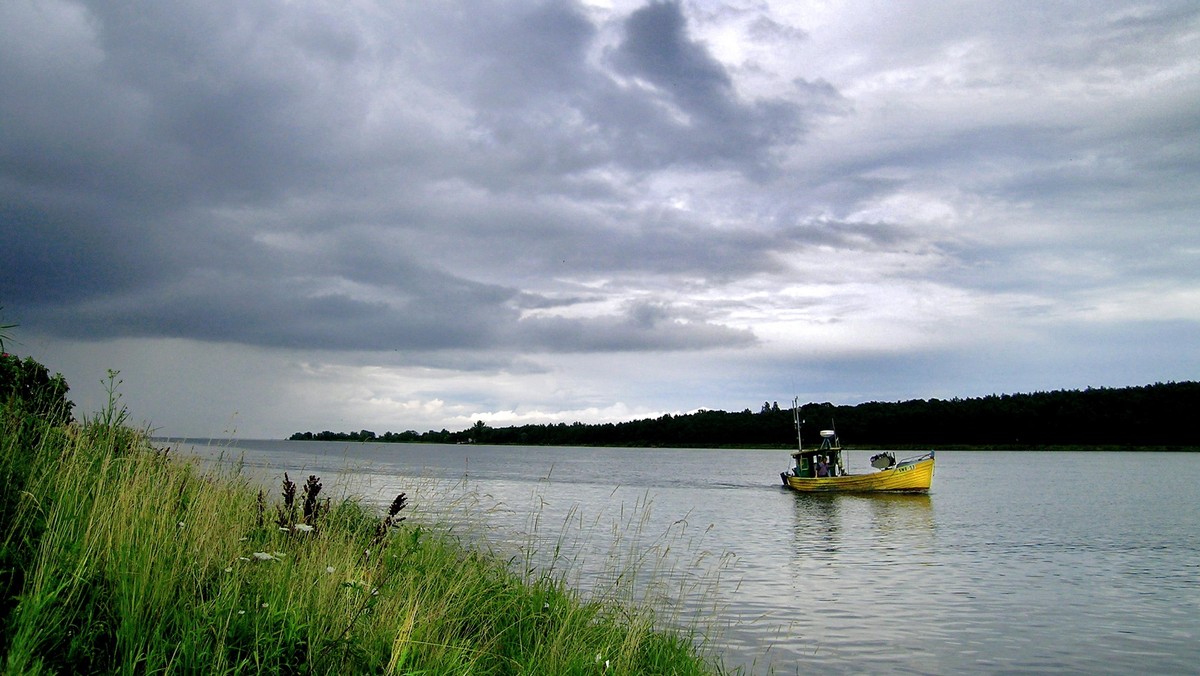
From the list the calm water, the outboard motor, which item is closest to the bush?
the calm water

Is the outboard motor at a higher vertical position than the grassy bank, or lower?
lower

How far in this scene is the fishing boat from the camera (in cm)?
5281

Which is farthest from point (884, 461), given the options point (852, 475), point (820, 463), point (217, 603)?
point (217, 603)

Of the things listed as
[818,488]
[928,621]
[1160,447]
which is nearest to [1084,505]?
[818,488]

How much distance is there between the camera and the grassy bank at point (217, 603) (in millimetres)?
5109

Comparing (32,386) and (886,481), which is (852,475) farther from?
(32,386)

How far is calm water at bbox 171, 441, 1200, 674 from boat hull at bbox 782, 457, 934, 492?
5084 mm

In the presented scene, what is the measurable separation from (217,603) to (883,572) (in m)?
21.3

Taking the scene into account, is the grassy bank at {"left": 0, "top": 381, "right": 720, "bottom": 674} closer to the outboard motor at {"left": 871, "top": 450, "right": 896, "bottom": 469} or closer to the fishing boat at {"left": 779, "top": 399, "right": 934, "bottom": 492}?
the fishing boat at {"left": 779, "top": 399, "right": 934, "bottom": 492}

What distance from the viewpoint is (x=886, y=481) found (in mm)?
53344

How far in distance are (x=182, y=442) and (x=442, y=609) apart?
829cm

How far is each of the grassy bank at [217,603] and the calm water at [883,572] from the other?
1483 millimetres

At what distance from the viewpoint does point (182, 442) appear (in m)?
13.4

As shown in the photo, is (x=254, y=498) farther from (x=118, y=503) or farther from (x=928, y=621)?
(x=928, y=621)
